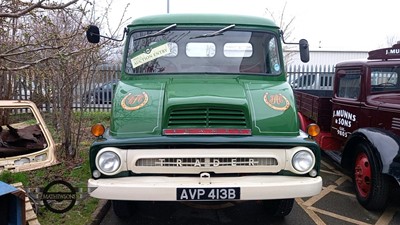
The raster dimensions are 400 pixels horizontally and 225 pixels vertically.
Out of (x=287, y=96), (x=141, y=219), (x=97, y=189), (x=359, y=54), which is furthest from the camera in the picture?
(x=359, y=54)

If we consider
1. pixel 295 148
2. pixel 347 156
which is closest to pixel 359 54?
pixel 347 156

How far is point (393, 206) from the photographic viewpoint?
5.10 metres

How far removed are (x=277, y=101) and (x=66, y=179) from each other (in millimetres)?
3249

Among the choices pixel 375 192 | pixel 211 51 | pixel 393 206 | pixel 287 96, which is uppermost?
pixel 211 51

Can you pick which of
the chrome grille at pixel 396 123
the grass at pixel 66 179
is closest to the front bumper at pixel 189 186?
the grass at pixel 66 179

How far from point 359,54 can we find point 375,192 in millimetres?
A: 26384

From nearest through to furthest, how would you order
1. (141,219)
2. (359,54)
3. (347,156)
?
(141,219)
(347,156)
(359,54)

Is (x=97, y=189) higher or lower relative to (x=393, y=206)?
higher

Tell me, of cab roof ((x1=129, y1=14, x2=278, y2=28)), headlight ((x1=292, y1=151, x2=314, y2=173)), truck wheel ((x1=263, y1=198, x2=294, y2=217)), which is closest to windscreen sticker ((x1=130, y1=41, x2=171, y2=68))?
cab roof ((x1=129, y1=14, x2=278, y2=28))

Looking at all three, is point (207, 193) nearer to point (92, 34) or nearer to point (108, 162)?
point (108, 162)

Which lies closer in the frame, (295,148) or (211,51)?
(295,148)

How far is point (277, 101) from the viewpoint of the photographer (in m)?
4.04

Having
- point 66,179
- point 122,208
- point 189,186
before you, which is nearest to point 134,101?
point 189,186

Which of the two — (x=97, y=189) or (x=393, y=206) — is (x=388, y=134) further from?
(x=97, y=189)
